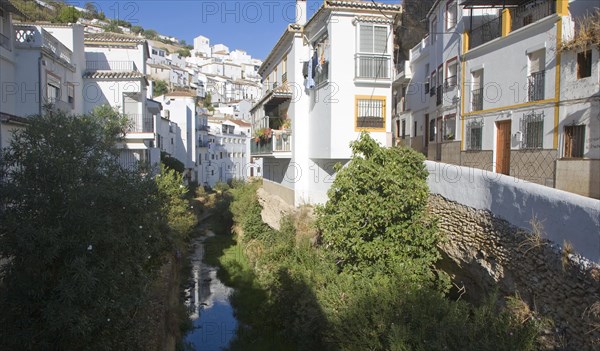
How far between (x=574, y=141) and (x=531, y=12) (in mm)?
5826

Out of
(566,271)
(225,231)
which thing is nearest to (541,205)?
(566,271)

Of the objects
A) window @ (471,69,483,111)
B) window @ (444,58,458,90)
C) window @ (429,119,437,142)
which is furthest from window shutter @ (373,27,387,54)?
window @ (429,119,437,142)

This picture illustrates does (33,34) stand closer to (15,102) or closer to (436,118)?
(15,102)

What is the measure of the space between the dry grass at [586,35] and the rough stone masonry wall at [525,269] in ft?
21.4

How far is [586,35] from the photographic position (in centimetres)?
1249

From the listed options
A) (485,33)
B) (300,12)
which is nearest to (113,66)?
(300,12)

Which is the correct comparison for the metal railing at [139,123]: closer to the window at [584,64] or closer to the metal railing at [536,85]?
the metal railing at [536,85]

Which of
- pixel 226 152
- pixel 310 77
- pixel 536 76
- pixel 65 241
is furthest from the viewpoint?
pixel 226 152

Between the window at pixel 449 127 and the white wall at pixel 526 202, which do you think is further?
the window at pixel 449 127

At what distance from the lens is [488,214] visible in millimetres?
10188

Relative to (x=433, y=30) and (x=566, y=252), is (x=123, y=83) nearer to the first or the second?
(x=433, y=30)

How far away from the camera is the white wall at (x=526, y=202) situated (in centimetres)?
698

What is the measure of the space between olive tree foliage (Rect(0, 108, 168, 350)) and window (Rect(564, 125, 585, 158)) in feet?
43.5

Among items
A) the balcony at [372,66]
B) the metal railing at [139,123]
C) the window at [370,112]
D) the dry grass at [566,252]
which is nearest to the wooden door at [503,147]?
the window at [370,112]
